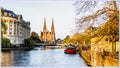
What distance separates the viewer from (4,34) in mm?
4676

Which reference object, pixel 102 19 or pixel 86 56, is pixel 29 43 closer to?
pixel 86 56

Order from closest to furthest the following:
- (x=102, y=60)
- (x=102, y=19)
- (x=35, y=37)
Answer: (x=102, y=19)
(x=102, y=60)
(x=35, y=37)

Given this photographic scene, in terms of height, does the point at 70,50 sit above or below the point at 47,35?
below

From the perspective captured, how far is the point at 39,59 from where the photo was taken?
4.76 meters

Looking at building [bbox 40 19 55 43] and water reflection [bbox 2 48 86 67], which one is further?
building [bbox 40 19 55 43]

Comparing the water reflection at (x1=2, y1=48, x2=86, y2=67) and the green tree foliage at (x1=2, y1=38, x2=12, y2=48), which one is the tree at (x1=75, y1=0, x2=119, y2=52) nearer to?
the water reflection at (x1=2, y1=48, x2=86, y2=67)

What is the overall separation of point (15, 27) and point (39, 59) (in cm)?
59

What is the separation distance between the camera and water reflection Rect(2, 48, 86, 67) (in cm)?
468

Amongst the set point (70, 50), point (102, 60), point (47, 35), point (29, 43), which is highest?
point (47, 35)

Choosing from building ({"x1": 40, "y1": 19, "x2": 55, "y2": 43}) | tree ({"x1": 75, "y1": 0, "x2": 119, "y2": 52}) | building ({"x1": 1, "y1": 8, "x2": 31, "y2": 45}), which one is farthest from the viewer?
building ({"x1": 40, "y1": 19, "x2": 55, "y2": 43})

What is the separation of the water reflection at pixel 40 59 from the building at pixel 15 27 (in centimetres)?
20

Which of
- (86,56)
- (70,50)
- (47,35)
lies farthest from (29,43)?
(86,56)

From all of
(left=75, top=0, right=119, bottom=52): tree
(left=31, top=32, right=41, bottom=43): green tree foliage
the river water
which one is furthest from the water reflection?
(left=75, top=0, right=119, bottom=52): tree

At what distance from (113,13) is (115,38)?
0.36m
